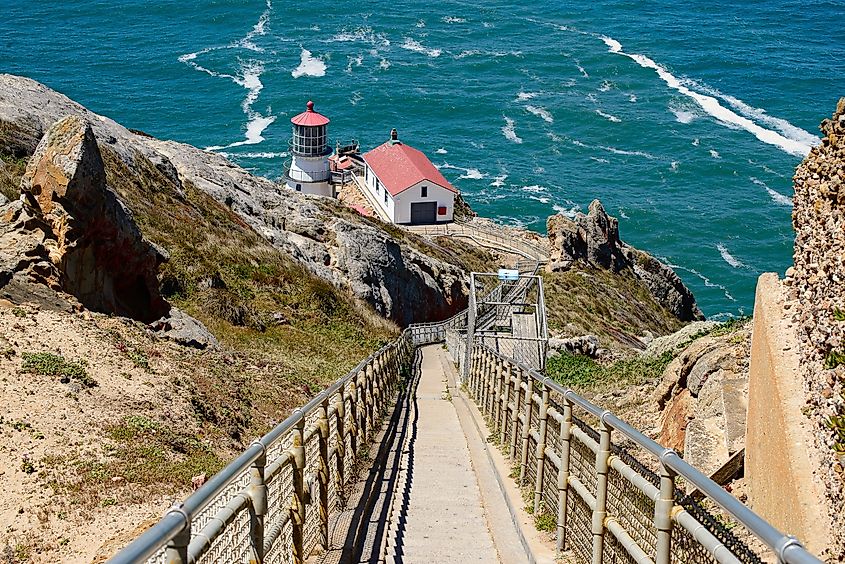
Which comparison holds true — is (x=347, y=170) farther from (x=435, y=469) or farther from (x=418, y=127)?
(x=435, y=469)

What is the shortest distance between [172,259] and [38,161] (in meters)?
11.2

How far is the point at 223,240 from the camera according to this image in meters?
35.3

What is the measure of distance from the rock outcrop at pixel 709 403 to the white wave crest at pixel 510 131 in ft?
269

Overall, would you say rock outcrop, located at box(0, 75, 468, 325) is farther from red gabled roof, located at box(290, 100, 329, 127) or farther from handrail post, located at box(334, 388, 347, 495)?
red gabled roof, located at box(290, 100, 329, 127)

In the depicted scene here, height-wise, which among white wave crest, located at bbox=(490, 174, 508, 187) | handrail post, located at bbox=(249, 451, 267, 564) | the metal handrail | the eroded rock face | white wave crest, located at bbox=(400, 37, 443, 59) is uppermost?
white wave crest, located at bbox=(400, 37, 443, 59)

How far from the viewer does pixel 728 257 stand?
247 ft

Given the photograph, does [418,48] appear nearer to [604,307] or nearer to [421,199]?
[421,199]

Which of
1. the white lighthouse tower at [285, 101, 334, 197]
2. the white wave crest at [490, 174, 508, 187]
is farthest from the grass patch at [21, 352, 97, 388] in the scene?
the white wave crest at [490, 174, 508, 187]

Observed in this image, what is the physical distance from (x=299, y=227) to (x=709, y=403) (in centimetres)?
3225

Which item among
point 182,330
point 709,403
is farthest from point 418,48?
point 709,403

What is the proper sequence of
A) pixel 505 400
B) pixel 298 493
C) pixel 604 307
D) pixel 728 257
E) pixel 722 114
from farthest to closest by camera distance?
pixel 722 114 → pixel 728 257 → pixel 604 307 → pixel 505 400 → pixel 298 493

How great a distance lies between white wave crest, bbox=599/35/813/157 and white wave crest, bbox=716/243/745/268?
11.7m

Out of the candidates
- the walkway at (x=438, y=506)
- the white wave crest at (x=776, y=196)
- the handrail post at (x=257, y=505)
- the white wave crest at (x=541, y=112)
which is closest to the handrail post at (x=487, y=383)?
the walkway at (x=438, y=506)

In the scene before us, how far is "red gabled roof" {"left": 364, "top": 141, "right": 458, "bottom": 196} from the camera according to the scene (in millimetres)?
77625
